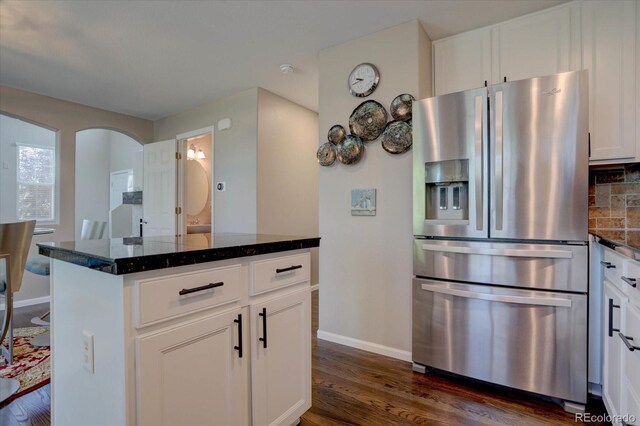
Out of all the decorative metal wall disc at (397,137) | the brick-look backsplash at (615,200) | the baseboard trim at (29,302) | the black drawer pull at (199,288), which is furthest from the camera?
the baseboard trim at (29,302)

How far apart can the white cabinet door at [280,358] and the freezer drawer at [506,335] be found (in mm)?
939

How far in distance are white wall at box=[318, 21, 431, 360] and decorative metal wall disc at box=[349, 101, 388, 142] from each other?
7cm

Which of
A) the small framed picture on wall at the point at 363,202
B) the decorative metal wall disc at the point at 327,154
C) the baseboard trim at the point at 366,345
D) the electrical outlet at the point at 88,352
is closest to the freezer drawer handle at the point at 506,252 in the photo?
the small framed picture on wall at the point at 363,202

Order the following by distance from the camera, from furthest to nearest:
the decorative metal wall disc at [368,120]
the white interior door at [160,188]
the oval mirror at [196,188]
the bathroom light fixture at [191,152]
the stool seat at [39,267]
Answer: the bathroom light fixture at [191,152] → the oval mirror at [196,188] → the white interior door at [160,188] → the stool seat at [39,267] → the decorative metal wall disc at [368,120]

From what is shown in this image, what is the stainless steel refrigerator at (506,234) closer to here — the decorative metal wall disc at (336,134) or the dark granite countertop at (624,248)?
the dark granite countertop at (624,248)

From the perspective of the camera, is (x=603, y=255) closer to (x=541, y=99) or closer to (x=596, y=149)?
(x=596, y=149)

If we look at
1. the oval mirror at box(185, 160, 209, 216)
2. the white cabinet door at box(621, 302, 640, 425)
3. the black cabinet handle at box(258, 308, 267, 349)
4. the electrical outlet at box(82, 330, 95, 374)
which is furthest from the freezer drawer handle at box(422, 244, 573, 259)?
the oval mirror at box(185, 160, 209, 216)

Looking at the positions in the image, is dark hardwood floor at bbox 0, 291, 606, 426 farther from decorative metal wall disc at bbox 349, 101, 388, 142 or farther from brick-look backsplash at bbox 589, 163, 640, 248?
decorative metal wall disc at bbox 349, 101, 388, 142

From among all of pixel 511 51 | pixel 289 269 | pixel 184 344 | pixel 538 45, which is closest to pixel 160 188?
pixel 289 269

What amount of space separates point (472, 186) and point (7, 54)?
13.2 ft

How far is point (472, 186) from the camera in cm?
198

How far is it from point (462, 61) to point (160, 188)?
12.9ft

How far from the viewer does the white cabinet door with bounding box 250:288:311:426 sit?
1.35 m

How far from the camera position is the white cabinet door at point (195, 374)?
1.01 m
